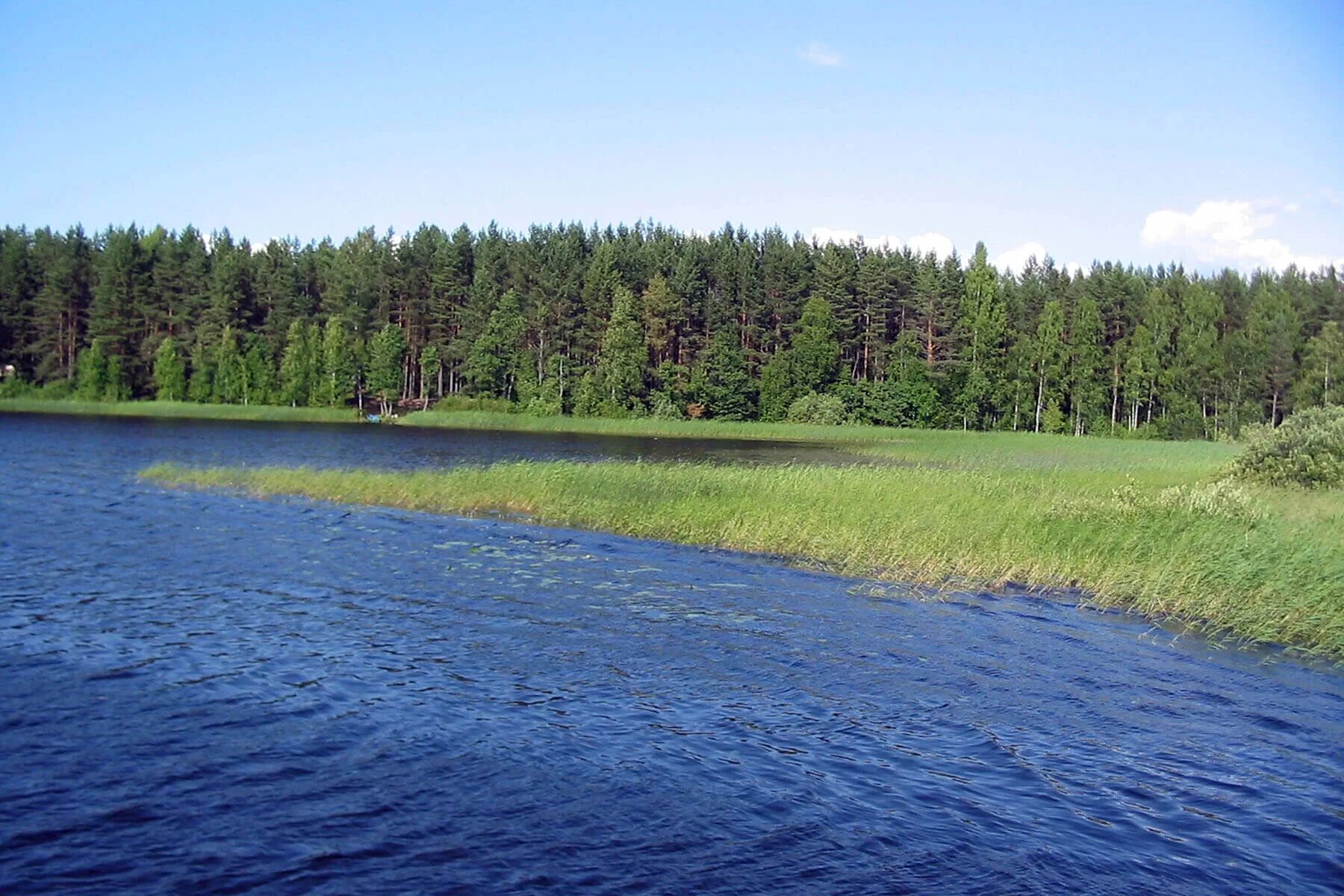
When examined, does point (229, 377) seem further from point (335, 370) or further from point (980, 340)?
point (980, 340)

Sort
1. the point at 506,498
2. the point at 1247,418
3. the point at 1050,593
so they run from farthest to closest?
1. the point at 1247,418
2. the point at 506,498
3. the point at 1050,593

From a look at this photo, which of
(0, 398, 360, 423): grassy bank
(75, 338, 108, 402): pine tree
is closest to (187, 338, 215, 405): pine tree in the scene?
(0, 398, 360, 423): grassy bank

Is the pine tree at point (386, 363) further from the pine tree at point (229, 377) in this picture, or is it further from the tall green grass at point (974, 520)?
the tall green grass at point (974, 520)

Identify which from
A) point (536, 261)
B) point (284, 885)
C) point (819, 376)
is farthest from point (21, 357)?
point (284, 885)

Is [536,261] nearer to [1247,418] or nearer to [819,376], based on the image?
[819,376]

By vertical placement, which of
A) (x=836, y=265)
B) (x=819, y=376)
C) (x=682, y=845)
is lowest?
(x=682, y=845)

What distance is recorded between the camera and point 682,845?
A: 980 cm

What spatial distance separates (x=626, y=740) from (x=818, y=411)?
79.4m

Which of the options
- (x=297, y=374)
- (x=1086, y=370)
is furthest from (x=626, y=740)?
(x=1086, y=370)

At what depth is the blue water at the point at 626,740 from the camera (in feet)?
31.1

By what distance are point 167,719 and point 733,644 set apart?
7.87m

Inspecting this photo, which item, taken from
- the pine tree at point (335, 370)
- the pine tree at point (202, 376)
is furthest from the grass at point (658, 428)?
the pine tree at point (202, 376)

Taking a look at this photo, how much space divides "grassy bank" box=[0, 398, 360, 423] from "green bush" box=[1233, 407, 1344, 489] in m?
68.0

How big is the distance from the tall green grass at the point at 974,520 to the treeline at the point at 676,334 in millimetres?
57122
